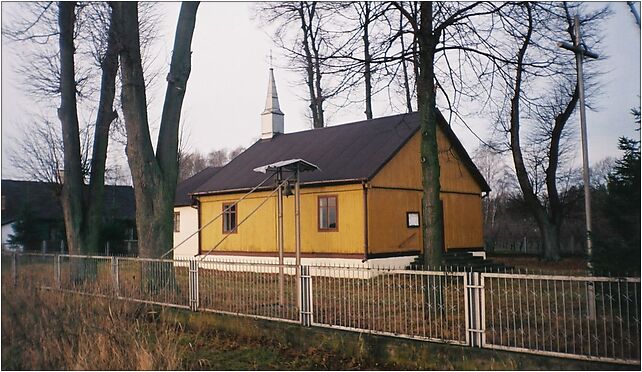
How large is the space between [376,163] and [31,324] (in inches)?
477

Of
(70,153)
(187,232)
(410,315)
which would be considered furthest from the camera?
(187,232)

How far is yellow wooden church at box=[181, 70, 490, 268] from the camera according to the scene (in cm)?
1761

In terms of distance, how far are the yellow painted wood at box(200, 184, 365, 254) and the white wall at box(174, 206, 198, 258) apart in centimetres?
107

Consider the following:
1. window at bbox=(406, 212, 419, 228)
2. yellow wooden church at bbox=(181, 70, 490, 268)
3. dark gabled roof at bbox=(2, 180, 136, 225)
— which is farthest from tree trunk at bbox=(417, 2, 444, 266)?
window at bbox=(406, 212, 419, 228)

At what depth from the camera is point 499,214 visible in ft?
127

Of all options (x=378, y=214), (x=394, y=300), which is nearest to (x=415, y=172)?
(x=378, y=214)

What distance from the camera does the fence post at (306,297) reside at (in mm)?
8875

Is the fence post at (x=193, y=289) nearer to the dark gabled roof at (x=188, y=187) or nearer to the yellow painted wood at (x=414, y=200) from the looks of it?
the yellow painted wood at (x=414, y=200)

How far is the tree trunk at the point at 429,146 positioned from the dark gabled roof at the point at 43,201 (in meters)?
6.38

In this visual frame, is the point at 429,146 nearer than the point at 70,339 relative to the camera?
No

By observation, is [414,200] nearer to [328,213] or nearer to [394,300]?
[328,213]

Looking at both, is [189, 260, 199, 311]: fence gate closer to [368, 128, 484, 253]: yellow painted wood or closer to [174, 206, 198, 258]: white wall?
[368, 128, 484, 253]: yellow painted wood

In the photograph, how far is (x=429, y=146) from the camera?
31.9ft

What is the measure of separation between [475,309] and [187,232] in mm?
18820
